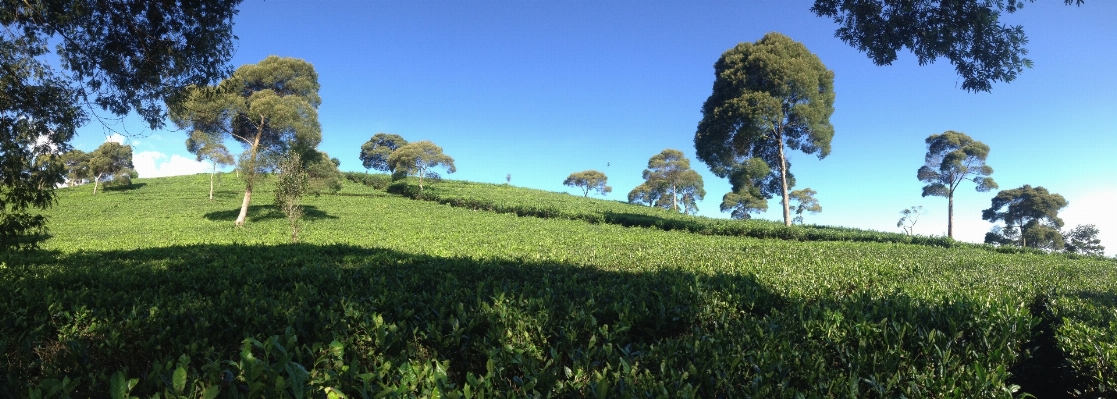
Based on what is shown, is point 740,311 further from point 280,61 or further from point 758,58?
point 280,61

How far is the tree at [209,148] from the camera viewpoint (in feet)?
86.4

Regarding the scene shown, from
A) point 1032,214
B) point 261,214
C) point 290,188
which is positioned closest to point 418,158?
point 261,214

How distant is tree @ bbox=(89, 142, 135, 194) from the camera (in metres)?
41.3

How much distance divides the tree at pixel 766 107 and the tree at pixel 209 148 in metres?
28.9

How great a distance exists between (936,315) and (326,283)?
729 centimetres

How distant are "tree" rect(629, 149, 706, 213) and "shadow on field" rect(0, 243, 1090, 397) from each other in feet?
194

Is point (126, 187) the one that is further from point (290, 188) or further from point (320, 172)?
point (290, 188)

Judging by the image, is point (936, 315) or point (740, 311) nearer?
point (936, 315)

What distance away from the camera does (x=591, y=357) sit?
3428mm

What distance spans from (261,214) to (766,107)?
3199cm

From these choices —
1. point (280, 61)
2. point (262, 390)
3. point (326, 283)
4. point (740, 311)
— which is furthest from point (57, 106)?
point (280, 61)

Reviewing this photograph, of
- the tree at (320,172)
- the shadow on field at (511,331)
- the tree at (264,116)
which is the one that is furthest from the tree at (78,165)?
the shadow on field at (511,331)

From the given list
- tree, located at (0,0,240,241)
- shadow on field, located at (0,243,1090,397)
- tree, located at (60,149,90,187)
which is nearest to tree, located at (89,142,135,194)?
tree, located at (60,149,90,187)

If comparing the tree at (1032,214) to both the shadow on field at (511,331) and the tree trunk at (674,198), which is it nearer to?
the tree trunk at (674,198)
